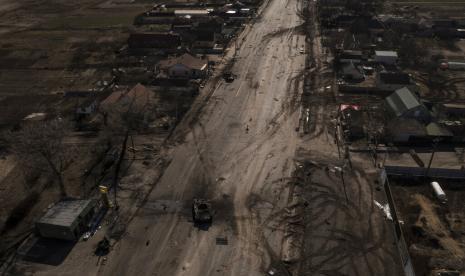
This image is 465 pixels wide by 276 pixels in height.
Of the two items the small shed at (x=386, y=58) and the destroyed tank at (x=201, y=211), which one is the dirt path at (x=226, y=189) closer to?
the destroyed tank at (x=201, y=211)

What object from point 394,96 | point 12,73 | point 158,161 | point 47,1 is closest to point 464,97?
point 394,96

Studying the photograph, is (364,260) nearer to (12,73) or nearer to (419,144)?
(419,144)

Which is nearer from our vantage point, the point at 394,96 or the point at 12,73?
the point at 394,96

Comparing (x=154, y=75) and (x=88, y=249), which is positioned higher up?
(x=154, y=75)

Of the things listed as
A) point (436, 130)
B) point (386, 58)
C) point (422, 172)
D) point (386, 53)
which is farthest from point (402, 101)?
point (386, 53)

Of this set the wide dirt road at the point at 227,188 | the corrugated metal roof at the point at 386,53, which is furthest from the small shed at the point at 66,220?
the corrugated metal roof at the point at 386,53

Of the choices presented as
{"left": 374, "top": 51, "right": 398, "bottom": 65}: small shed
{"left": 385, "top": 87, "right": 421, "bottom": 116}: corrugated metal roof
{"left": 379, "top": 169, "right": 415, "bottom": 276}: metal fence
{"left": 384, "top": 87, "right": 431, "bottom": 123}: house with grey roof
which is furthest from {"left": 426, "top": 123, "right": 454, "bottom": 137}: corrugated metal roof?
{"left": 374, "top": 51, "right": 398, "bottom": 65}: small shed

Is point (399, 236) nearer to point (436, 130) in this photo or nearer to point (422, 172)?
point (422, 172)

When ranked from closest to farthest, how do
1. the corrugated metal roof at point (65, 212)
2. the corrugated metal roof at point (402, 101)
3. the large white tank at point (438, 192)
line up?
the corrugated metal roof at point (65, 212), the large white tank at point (438, 192), the corrugated metal roof at point (402, 101)

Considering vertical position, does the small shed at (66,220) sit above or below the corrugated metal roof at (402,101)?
below
